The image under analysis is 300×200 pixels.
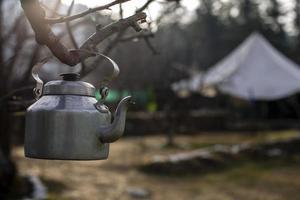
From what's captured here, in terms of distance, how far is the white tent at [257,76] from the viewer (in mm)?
15162

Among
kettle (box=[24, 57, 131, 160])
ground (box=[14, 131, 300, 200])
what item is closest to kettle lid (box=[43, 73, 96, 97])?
kettle (box=[24, 57, 131, 160])

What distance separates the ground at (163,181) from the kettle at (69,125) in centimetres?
498

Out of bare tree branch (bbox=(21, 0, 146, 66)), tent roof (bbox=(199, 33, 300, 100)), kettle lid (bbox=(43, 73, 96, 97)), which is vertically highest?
bare tree branch (bbox=(21, 0, 146, 66))

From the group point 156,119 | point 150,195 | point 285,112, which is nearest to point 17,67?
point 150,195

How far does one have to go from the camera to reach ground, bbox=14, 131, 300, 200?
24.3 ft

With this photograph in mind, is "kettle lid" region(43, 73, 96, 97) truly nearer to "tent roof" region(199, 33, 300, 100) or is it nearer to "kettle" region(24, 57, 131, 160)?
"kettle" region(24, 57, 131, 160)

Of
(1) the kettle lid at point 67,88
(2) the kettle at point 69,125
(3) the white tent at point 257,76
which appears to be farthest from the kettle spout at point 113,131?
(3) the white tent at point 257,76

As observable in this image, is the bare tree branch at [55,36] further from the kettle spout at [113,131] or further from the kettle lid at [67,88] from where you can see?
the kettle spout at [113,131]

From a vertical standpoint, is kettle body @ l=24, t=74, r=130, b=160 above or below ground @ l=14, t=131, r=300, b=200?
above

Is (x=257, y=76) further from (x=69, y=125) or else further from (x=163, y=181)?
(x=69, y=125)

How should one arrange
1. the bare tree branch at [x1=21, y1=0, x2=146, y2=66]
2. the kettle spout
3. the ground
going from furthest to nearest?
the ground → the kettle spout → the bare tree branch at [x1=21, y1=0, x2=146, y2=66]

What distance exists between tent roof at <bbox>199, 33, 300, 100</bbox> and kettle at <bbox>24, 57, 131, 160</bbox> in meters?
13.9

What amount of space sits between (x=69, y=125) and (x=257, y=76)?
14.9 metres

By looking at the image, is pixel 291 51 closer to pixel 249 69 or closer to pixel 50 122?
pixel 249 69
